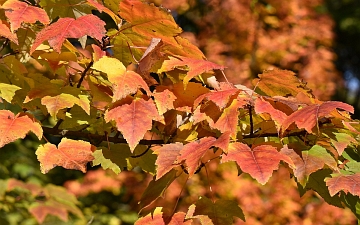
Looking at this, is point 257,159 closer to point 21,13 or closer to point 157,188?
point 157,188

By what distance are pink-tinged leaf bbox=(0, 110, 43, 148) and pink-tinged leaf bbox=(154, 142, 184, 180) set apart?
201 millimetres

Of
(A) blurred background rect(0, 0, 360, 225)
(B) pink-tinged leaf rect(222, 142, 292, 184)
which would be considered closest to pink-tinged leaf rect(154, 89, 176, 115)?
(B) pink-tinged leaf rect(222, 142, 292, 184)

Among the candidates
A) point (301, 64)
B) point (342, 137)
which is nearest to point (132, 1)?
point (342, 137)

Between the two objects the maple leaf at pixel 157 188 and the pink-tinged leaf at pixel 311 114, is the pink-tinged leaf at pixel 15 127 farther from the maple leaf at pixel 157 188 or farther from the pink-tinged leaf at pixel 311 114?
the pink-tinged leaf at pixel 311 114

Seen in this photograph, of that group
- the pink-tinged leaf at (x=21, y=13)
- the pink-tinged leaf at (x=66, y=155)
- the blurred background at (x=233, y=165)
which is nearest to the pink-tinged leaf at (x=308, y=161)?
the pink-tinged leaf at (x=66, y=155)

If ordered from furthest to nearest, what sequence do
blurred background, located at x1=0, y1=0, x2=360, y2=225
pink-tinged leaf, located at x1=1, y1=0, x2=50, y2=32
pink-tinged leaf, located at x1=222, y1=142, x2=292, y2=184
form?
1. blurred background, located at x1=0, y1=0, x2=360, y2=225
2. pink-tinged leaf, located at x1=1, y1=0, x2=50, y2=32
3. pink-tinged leaf, located at x1=222, y1=142, x2=292, y2=184

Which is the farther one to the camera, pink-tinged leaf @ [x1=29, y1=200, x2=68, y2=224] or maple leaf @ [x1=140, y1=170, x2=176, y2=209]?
pink-tinged leaf @ [x1=29, y1=200, x2=68, y2=224]

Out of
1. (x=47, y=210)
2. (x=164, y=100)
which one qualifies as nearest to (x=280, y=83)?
(x=164, y=100)

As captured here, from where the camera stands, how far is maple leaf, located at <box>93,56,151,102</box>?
0.81m

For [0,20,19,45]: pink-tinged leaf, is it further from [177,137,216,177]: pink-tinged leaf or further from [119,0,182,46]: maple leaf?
[177,137,216,177]: pink-tinged leaf

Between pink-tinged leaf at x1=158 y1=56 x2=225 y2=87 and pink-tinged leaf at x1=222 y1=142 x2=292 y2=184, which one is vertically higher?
pink-tinged leaf at x1=158 y1=56 x2=225 y2=87

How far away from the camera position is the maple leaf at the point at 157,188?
932 mm

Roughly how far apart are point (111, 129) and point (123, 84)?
24cm

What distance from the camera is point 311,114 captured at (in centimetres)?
80
